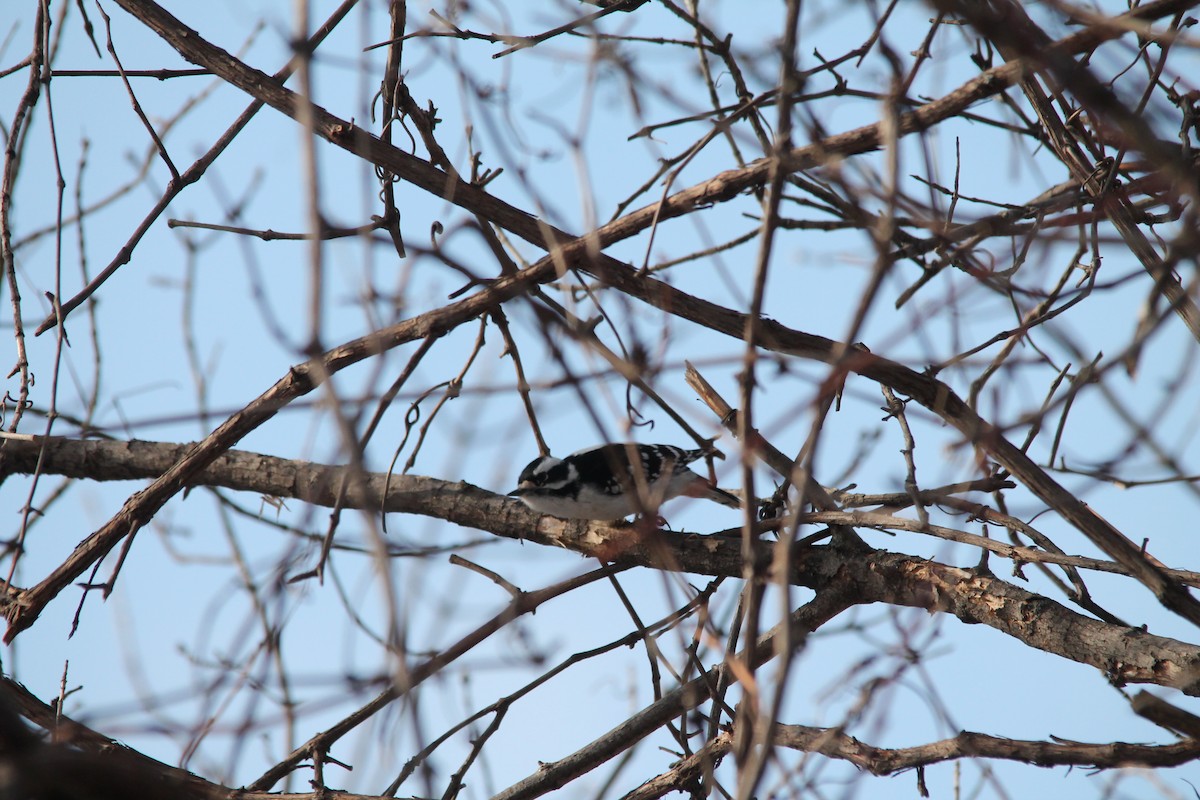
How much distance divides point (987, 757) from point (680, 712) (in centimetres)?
119

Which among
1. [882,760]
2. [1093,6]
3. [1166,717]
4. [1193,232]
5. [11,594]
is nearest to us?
[1193,232]

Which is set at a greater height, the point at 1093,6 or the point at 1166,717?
the point at 1093,6

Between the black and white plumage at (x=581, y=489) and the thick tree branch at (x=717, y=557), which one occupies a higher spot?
the black and white plumage at (x=581, y=489)

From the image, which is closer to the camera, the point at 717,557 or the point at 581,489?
the point at 717,557

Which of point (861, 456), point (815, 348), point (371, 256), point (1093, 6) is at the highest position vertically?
point (1093, 6)

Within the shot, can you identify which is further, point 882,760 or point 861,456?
point 882,760

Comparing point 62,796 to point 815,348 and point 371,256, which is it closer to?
point 371,256

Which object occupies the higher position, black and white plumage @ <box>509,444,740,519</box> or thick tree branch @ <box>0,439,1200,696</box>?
black and white plumage @ <box>509,444,740,519</box>

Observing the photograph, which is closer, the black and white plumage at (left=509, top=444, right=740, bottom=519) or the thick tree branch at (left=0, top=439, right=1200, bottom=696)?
the thick tree branch at (left=0, top=439, right=1200, bottom=696)

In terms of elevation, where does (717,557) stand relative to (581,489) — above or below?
below

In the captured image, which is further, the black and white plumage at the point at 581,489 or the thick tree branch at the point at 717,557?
the black and white plumage at the point at 581,489

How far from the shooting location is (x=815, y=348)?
12.1 ft

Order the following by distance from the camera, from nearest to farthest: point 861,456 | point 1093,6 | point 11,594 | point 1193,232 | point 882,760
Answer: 1. point 1193,232
2. point 861,456
3. point 882,760
4. point 1093,6
5. point 11,594

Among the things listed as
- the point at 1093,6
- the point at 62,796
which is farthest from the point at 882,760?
the point at 1093,6
